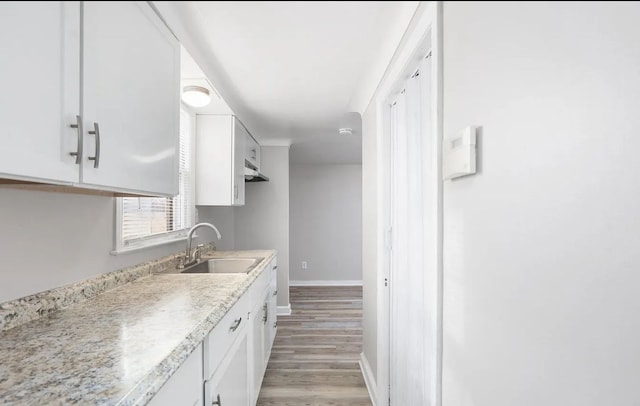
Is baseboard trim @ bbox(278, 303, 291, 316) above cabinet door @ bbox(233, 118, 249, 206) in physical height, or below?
below

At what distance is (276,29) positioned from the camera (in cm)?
26

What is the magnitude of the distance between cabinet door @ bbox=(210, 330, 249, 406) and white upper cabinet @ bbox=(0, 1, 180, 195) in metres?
0.76

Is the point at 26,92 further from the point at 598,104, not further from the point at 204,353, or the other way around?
the point at 598,104

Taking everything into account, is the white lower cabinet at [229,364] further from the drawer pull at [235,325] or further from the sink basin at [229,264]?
the sink basin at [229,264]

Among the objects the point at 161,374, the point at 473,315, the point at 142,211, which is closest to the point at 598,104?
the point at 473,315

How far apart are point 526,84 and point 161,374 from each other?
909 millimetres

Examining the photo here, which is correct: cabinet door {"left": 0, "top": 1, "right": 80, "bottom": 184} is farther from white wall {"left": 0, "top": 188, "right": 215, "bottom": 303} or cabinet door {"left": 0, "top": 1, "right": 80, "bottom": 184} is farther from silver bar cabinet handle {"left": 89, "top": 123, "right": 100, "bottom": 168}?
white wall {"left": 0, "top": 188, "right": 215, "bottom": 303}

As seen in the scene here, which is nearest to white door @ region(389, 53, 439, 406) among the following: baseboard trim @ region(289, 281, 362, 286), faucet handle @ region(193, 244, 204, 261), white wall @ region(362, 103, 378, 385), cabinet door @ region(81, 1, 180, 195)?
white wall @ region(362, 103, 378, 385)

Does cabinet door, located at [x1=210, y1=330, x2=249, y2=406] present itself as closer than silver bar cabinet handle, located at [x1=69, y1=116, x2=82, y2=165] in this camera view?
No

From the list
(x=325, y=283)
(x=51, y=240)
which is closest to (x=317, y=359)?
(x=51, y=240)

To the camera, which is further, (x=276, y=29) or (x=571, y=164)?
(x=571, y=164)

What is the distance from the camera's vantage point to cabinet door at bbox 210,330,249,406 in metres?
1.16

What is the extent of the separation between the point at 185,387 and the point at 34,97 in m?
0.79

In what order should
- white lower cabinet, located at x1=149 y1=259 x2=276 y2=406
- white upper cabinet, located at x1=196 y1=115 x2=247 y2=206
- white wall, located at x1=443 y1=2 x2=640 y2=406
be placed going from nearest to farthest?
white wall, located at x1=443 y1=2 x2=640 y2=406
white lower cabinet, located at x1=149 y1=259 x2=276 y2=406
white upper cabinet, located at x1=196 y1=115 x2=247 y2=206
